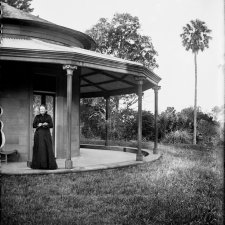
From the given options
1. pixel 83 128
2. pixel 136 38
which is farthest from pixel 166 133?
pixel 136 38

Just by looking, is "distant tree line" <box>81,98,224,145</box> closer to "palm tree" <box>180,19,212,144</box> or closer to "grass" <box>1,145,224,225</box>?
"palm tree" <box>180,19,212,144</box>

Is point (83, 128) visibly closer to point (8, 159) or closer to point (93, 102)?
point (93, 102)

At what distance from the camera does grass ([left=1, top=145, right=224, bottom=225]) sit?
13.4 ft

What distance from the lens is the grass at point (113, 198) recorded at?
13.4 feet

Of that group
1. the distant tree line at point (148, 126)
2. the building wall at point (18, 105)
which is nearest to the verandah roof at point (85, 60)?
the building wall at point (18, 105)

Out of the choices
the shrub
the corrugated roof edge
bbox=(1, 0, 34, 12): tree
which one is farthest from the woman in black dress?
bbox=(1, 0, 34, 12): tree

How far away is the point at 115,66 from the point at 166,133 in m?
14.6

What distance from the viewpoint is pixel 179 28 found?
92.1ft

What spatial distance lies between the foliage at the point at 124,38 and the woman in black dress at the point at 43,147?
2169cm

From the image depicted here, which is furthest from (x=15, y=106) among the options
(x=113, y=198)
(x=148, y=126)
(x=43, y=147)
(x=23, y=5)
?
(x=23, y=5)

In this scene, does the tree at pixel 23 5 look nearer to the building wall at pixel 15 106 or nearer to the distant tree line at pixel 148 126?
the distant tree line at pixel 148 126

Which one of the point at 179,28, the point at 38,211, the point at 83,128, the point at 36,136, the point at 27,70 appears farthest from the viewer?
the point at 179,28

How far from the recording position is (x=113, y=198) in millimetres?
5020

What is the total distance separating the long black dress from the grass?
67 cm
